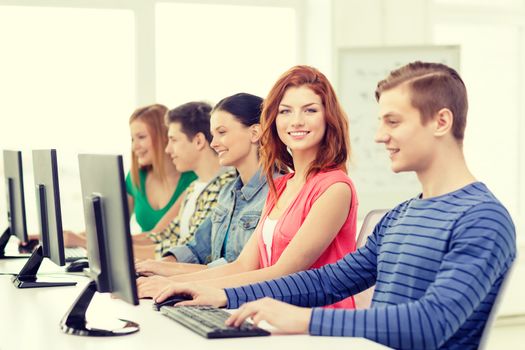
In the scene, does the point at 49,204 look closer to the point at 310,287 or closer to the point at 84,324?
the point at 84,324

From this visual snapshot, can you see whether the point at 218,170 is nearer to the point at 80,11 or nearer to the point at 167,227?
the point at 167,227

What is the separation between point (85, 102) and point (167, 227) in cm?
150

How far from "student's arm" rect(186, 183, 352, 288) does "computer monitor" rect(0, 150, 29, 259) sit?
1242 mm

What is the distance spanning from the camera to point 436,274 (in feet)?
5.85

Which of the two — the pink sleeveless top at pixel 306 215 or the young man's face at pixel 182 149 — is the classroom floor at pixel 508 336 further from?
the pink sleeveless top at pixel 306 215

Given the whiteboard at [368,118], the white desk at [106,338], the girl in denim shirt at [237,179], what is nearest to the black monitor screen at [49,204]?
the white desk at [106,338]

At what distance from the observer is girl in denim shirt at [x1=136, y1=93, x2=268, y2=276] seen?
9.39 feet

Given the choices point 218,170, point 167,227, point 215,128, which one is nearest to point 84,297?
point 215,128

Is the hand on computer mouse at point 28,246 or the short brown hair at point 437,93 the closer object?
the short brown hair at point 437,93

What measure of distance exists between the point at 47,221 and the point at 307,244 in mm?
859

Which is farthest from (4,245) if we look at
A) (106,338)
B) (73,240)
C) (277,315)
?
(277,315)

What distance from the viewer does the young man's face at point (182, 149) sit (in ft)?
12.2

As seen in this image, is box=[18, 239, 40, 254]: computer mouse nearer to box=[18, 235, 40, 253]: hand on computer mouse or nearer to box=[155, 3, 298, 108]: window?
box=[18, 235, 40, 253]: hand on computer mouse

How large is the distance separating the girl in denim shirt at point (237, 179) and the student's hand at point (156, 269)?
0.08 meters
